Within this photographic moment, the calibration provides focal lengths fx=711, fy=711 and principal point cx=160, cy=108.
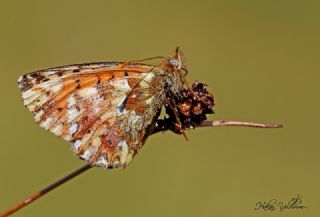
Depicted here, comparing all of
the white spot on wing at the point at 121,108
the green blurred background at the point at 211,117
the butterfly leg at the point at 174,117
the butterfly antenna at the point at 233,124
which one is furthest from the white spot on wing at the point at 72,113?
the green blurred background at the point at 211,117

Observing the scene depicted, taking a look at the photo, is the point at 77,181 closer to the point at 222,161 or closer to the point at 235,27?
the point at 222,161

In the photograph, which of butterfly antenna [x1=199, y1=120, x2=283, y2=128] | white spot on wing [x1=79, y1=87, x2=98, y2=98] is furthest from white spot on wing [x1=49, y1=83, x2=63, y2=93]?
butterfly antenna [x1=199, y1=120, x2=283, y2=128]

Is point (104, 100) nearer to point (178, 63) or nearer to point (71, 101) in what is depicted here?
point (71, 101)

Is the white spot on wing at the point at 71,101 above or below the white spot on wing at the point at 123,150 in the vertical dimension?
above

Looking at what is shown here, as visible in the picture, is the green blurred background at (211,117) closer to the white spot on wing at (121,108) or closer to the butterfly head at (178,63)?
the white spot on wing at (121,108)

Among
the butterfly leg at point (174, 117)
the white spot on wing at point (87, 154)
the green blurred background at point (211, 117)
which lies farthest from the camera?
the green blurred background at point (211, 117)

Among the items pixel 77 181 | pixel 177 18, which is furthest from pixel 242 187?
pixel 177 18

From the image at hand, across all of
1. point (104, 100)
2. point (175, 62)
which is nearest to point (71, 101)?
point (104, 100)
